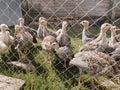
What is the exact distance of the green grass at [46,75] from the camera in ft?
12.7

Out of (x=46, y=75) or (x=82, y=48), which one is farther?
(x=82, y=48)

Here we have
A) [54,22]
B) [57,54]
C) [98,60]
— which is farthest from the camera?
[54,22]

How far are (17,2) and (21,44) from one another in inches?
88.4

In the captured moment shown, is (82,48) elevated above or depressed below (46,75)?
above

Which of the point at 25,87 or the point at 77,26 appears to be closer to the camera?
the point at 25,87

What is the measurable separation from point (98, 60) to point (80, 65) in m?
0.22

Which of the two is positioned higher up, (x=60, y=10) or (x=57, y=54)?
(x=60, y=10)

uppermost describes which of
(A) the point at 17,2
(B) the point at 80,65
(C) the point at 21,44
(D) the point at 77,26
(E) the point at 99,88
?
(A) the point at 17,2

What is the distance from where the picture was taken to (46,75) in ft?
13.6

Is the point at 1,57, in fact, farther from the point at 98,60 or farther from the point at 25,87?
the point at 98,60

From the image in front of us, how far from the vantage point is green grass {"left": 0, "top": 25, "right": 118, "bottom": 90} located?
3.87 m

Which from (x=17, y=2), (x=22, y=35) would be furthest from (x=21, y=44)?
(x=17, y=2)

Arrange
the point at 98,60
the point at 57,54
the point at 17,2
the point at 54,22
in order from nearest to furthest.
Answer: the point at 98,60, the point at 57,54, the point at 17,2, the point at 54,22

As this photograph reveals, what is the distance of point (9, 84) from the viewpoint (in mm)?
3793
